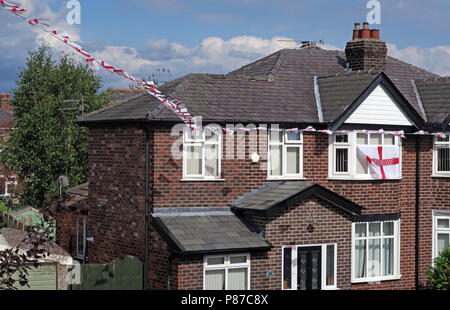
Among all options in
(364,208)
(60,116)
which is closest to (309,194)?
(364,208)

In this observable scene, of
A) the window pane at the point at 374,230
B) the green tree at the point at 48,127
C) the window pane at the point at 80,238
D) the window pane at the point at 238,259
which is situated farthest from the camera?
the green tree at the point at 48,127

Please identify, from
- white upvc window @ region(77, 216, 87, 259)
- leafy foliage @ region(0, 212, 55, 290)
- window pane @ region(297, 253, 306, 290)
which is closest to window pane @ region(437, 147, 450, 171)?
window pane @ region(297, 253, 306, 290)

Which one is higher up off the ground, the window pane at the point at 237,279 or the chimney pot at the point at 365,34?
the chimney pot at the point at 365,34

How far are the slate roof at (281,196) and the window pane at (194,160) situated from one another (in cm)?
150

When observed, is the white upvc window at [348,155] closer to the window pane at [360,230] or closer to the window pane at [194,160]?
the window pane at [360,230]

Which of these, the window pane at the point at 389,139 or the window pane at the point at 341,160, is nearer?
the window pane at the point at 341,160

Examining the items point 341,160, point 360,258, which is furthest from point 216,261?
point 341,160

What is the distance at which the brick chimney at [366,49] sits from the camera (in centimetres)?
2606

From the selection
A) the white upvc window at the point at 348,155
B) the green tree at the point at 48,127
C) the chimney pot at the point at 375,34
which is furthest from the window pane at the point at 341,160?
the green tree at the point at 48,127

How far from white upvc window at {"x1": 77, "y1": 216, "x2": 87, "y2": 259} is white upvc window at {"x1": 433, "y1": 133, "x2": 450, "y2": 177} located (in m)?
12.2

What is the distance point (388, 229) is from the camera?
24312 millimetres

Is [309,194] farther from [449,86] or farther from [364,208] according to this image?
[449,86]

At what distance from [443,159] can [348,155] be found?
12.0ft

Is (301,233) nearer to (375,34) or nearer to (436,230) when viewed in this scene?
(436,230)
